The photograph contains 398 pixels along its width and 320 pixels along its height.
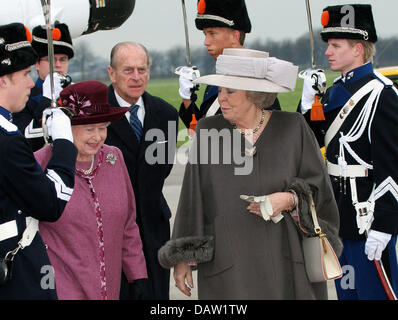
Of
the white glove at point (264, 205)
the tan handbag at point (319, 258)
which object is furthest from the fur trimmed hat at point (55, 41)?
the tan handbag at point (319, 258)

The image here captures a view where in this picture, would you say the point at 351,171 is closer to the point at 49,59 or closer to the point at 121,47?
the point at 121,47

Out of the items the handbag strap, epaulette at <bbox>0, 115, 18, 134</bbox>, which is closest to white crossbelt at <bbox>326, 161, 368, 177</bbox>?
the handbag strap

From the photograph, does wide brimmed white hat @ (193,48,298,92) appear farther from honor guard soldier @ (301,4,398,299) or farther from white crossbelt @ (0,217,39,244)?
white crossbelt @ (0,217,39,244)

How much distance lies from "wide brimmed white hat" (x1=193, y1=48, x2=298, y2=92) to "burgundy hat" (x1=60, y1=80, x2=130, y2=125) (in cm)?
50

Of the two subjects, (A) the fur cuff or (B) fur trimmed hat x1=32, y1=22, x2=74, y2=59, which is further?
(B) fur trimmed hat x1=32, y1=22, x2=74, y2=59

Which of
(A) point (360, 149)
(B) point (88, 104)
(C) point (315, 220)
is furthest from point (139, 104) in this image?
(C) point (315, 220)

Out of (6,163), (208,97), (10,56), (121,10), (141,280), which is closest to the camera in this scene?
(6,163)

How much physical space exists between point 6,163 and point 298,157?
132cm

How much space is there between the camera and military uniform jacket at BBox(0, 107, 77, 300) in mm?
3006

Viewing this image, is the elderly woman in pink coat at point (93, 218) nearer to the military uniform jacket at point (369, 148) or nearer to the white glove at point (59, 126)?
the white glove at point (59, 126)

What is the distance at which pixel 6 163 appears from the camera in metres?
2.99
